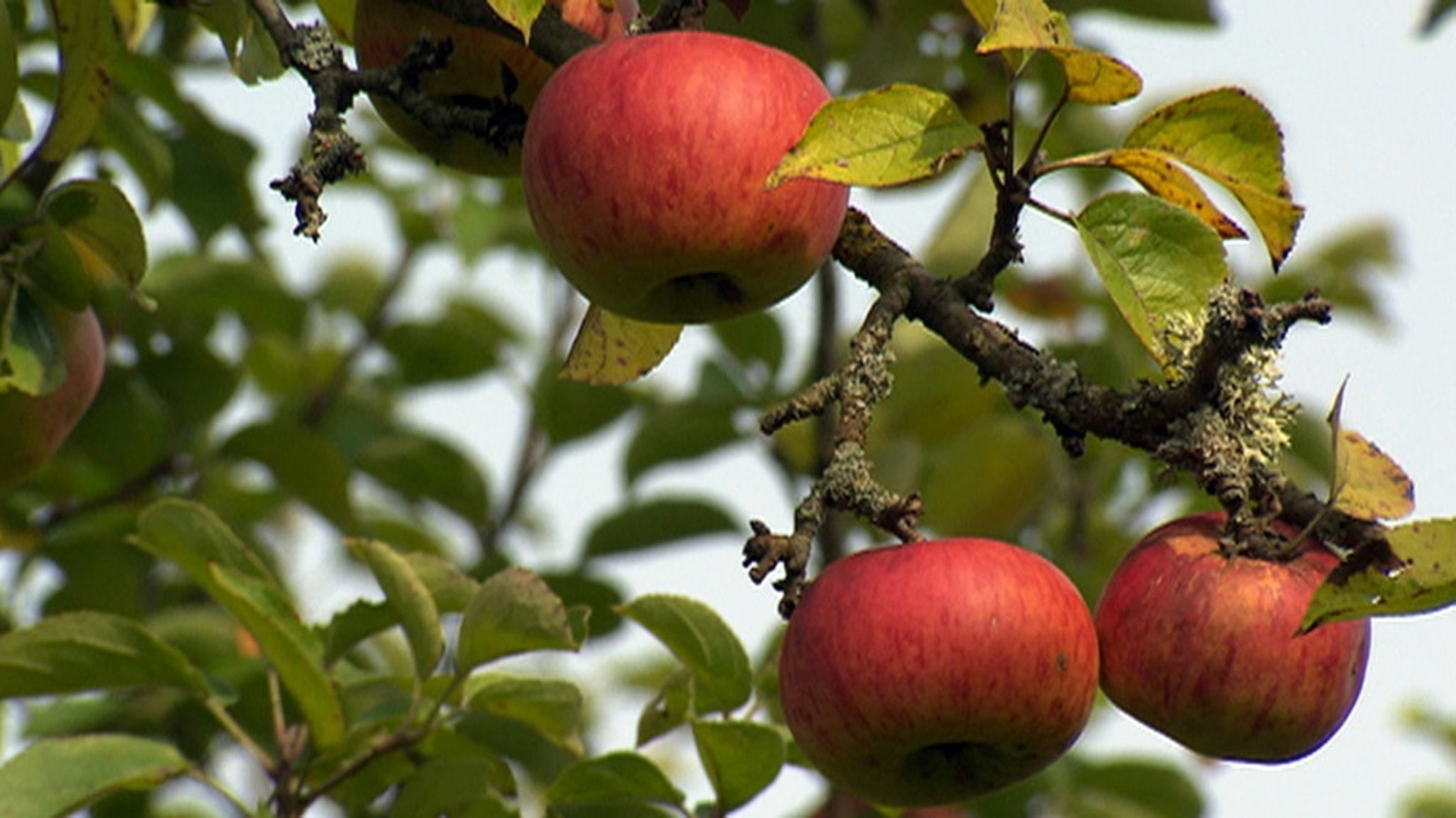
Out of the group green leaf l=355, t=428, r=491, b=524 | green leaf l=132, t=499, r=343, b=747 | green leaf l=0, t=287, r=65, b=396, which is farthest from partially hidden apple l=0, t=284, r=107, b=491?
green leaf l=355, t=428, r=491, b=524

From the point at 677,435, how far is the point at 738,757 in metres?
1.45

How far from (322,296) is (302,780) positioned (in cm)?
233

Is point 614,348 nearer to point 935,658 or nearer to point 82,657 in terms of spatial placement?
point 935,658

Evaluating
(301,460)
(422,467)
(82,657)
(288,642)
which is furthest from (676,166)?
(422,467)

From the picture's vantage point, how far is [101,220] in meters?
1.92

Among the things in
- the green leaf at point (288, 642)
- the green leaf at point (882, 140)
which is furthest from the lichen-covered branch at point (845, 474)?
the green leaf at point (288, 642)

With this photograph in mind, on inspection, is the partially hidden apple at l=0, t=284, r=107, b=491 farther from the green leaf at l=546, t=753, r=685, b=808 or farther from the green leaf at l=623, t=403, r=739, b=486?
the green leaf at l=623, t=403, r=739, b=486

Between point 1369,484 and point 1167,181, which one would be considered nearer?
point 1369,484

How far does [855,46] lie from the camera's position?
3.22 meters

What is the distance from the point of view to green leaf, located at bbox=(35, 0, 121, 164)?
1969 mm

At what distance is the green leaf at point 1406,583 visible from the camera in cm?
131

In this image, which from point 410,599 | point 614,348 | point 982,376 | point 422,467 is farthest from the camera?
point 422,467

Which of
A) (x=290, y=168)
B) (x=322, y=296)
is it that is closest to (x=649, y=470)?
(x=322, y=296)

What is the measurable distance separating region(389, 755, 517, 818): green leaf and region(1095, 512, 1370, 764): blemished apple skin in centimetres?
70
